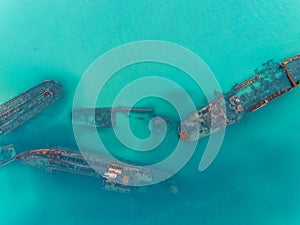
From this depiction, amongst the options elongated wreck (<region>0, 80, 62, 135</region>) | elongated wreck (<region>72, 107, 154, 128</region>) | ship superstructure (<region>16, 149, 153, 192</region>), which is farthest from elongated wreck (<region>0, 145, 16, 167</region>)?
elongated wreck (<region>72, 107, 154, 128</region>)

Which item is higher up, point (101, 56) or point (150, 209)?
point (101, 56)

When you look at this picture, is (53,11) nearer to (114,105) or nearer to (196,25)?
(114,105)

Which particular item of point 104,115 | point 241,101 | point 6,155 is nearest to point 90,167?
point 104,115

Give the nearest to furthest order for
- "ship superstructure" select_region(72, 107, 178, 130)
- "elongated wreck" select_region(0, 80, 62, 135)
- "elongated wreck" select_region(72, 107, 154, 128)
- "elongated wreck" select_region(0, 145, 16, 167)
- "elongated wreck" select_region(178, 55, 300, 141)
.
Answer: "elongated wreck" select_region(178, 55, 300, 141), "ship superstructure" select_region(72, 107, 178, 130), "elongated wreck" select_region(72, 107, 154, 128), "elongated wreck" select_region(0, 145, 16, 167), "elongated wreck" select_region(0, 80, 62, 135)

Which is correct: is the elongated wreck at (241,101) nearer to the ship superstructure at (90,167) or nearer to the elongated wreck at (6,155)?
the ship superstructure at (90,167)

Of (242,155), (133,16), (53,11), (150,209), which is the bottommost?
(150,209)

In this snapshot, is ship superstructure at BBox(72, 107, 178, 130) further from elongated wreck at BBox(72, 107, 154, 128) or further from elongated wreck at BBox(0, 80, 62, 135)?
elongated wreck at BBox(0, 80, 62, 135)

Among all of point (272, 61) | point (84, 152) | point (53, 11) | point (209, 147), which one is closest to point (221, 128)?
point (209, 147)
